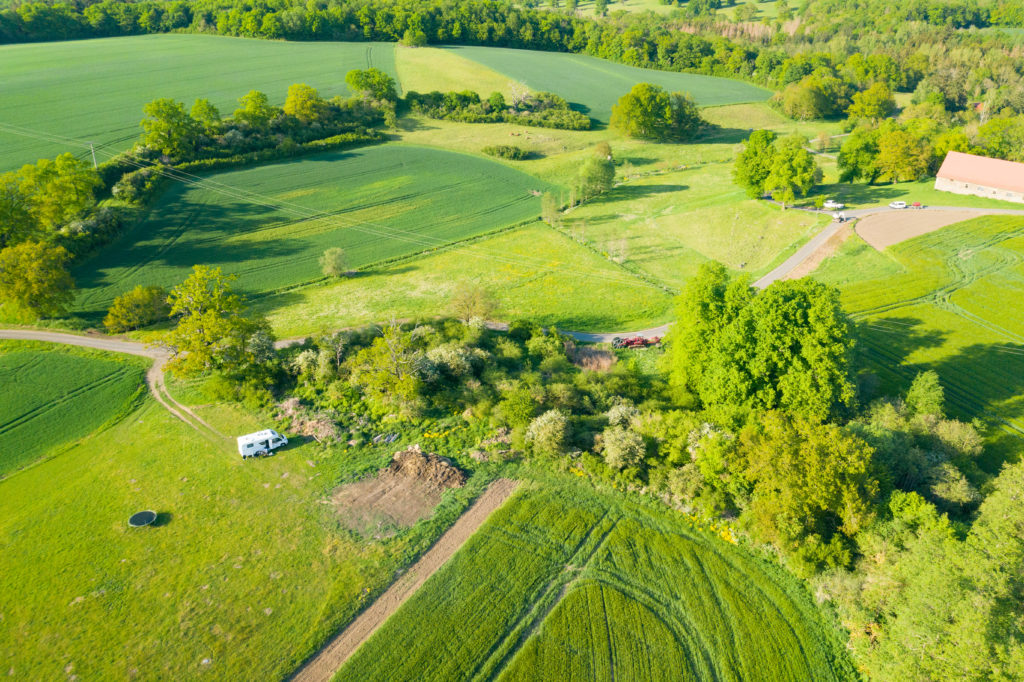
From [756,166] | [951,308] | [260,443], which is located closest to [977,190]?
[756,166]

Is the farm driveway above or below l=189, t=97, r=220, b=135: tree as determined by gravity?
below

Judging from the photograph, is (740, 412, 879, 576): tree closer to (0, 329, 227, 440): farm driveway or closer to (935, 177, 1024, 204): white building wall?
(0, 329, 227, 440): farm driveway

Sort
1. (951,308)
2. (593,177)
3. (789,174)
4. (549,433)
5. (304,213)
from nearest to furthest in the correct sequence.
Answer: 1. (549,433)
2. (951,308)
3. (789,174)
4. (304,213)
5. (593,177)

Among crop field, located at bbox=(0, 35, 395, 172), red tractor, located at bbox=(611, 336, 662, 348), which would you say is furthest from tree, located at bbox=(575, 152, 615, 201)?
crop field, located at bbox=(0, 35, 395, 172)

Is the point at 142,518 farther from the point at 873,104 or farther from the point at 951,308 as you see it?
the point at 873,104

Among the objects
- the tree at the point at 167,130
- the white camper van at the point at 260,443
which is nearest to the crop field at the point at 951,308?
the white camper van at the point at 260,443

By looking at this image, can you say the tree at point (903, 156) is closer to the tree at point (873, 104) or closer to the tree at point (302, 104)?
the tree at point (873, 104)
